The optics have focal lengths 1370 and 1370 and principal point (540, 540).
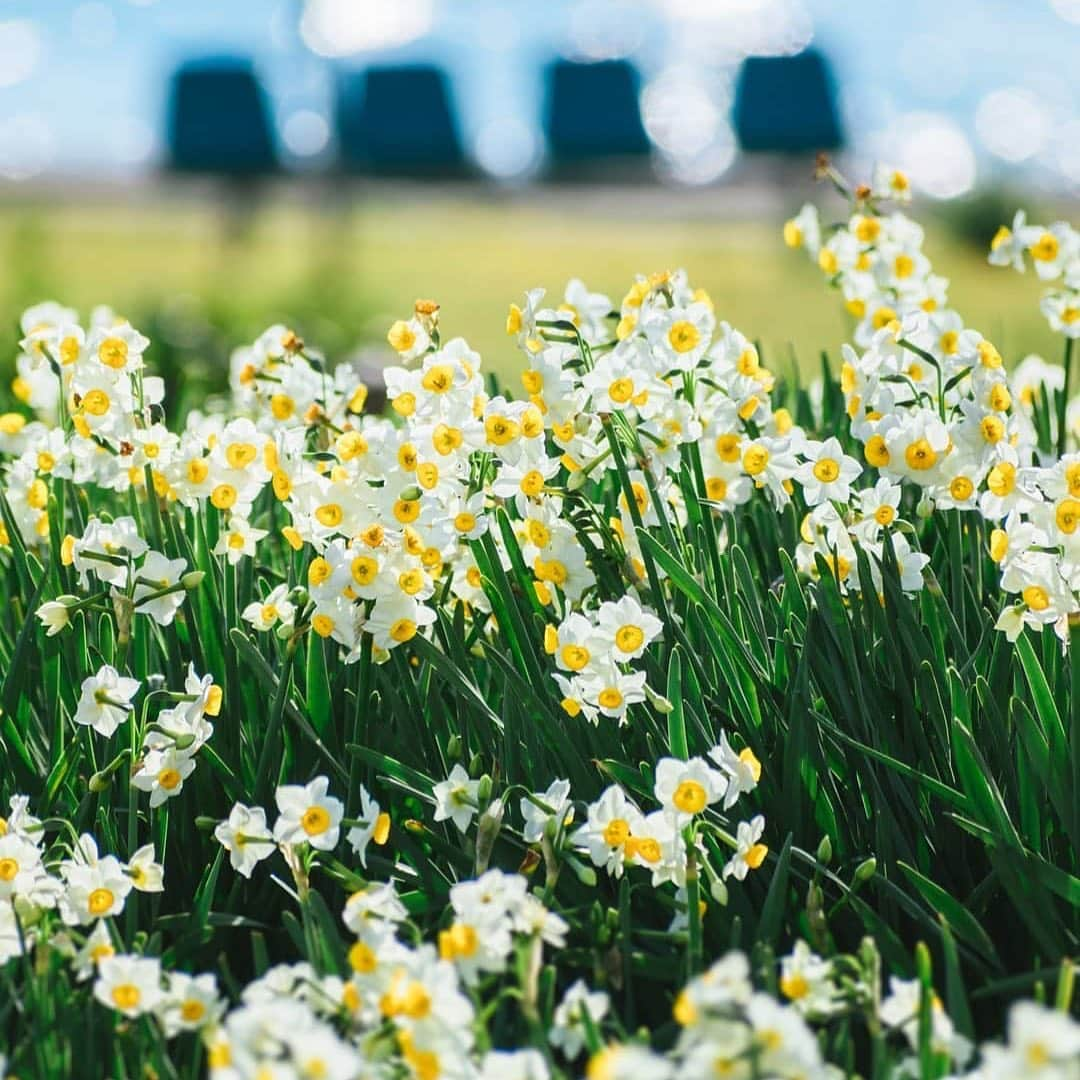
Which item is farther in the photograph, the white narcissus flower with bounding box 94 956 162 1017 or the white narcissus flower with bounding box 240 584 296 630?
the white narcissus flower with bounding box 240 584 296 630

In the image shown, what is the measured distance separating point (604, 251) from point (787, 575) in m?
13.9

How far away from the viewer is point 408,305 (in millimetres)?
10000

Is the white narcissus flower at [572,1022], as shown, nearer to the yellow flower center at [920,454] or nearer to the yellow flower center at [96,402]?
the yellow flower center at [920,454]

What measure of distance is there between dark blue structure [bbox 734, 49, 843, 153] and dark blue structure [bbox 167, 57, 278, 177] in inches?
274

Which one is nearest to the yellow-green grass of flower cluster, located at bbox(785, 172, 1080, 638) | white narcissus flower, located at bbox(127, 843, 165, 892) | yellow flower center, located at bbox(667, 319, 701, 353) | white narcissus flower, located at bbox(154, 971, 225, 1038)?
flower cluster, located at bbox(785, 172, 1080, 638)

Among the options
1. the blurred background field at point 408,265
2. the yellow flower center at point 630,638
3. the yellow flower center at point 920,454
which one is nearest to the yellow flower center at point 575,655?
the yellow flower center at point 630,638

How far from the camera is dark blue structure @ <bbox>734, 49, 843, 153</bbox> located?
61.7ft

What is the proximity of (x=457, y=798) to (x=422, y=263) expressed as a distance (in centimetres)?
1343

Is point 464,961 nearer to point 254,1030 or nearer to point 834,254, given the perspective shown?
point 254,1030

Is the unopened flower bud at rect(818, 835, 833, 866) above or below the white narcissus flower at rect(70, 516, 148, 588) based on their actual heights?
below

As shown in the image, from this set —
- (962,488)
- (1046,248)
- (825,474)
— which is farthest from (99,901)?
(1046,248)

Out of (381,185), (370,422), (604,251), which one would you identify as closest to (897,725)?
(370,422)

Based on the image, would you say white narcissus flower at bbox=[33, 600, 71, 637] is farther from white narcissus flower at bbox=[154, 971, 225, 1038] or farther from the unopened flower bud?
the unopened flower bud

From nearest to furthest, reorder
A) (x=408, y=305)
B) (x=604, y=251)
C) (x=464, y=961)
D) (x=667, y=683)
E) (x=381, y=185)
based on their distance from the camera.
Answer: (x=464, y=961), (x=667, y=683), (x=408, y=305), (x=604, y=251), (x=381, y=185)
